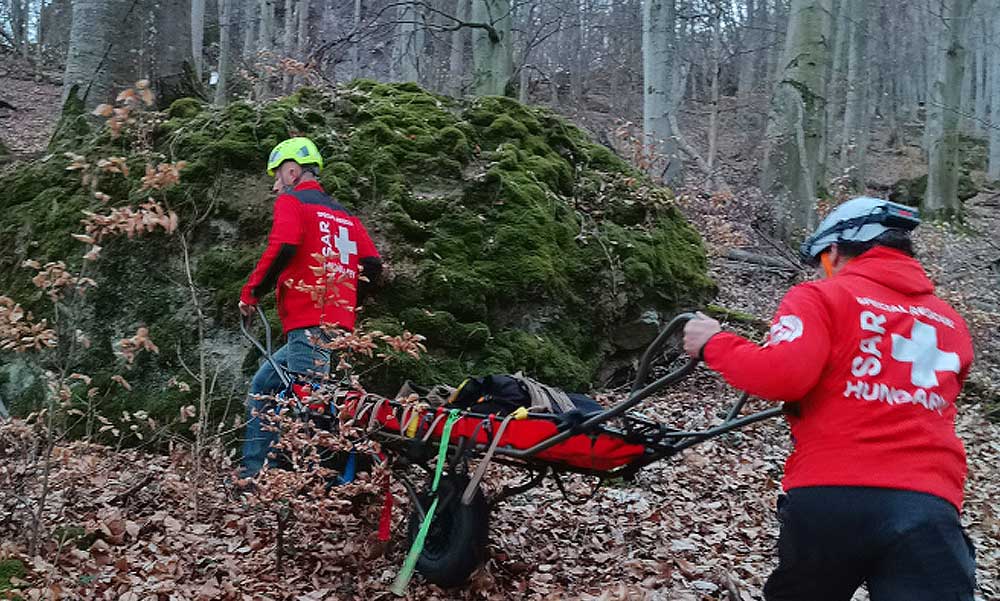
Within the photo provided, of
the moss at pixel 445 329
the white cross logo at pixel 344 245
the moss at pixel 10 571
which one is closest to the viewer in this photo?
the moss at pixel 10 571

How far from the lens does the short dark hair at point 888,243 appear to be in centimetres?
301

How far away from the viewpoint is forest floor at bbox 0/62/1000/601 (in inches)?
173

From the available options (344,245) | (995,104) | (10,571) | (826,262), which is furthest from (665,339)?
(995,104)

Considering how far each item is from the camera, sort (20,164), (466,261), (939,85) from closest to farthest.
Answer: (466,261) → (20,164) → (939,85)

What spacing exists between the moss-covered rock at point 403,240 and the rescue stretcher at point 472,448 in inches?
75.9

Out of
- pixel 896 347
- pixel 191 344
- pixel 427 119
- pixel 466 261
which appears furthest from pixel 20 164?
pixel 896 347

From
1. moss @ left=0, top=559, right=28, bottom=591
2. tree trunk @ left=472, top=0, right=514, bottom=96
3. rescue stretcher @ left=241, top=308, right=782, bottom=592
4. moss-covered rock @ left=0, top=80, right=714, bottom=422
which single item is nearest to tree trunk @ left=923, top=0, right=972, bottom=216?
tree trunk @ left=472, top=0, right=514, bottom=96

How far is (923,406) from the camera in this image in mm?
2834

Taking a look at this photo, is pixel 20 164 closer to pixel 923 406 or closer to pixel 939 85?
pixel 923 406

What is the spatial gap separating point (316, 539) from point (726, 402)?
4.25 meters

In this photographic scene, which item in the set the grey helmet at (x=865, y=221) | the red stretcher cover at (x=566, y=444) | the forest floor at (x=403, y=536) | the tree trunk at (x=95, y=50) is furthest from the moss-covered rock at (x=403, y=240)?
the grey helmet at (x=865, y=221)

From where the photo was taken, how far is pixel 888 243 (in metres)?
3.01

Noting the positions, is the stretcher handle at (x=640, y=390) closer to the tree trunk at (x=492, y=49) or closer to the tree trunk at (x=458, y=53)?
the tree trunk at (x=492, y=49)

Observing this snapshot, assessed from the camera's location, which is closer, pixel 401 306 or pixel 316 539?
pixel 316 539
